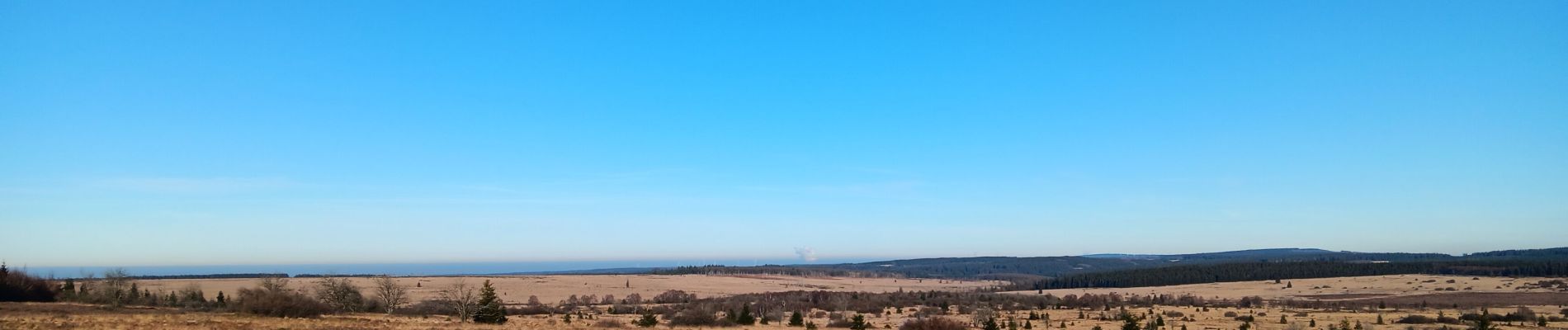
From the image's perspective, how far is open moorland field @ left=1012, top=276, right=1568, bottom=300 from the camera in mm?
79562

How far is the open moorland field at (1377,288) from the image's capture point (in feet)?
261

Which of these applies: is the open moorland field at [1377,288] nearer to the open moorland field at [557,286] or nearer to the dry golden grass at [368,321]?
the dry golden grass at [368,321]

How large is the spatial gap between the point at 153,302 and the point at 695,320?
41.1m

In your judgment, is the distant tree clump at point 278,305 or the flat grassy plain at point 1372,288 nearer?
the distant tree clump at point 278,305

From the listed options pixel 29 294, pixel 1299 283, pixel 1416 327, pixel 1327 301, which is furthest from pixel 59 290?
pixel 1299 283

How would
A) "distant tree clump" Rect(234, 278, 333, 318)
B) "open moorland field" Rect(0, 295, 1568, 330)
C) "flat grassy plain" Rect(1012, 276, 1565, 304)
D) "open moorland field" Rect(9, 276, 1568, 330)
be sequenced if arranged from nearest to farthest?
"open moorland field" Rect(0, 295, 1568, 330) → "open moorland field" Rect(9, 276, 1568, 330) → "distant tree clump" Rect(234, 278, 333, 318) → "flat grassy plain" Rect(1012, 276, 1565, 304)

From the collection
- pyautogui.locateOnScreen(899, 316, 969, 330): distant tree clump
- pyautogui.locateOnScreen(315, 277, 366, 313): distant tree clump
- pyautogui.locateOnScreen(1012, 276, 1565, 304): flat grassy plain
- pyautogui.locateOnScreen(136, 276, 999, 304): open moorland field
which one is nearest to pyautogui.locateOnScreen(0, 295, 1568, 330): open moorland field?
pyautogui.locateOnScreen(899, 316, 969, 330): distant tree clump

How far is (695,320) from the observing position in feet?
158

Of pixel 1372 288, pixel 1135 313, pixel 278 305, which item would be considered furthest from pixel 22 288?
pixel 1372 288

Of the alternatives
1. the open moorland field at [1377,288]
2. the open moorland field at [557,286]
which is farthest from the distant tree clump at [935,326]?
the open moorland field at [557,286]

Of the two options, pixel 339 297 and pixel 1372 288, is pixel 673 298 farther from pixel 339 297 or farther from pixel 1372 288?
pixel 1372 288

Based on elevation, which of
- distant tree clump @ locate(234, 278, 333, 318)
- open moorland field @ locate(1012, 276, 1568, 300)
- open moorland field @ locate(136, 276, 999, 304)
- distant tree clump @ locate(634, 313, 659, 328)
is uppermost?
distant tree clump @ locate(234, 278, 333, 318)

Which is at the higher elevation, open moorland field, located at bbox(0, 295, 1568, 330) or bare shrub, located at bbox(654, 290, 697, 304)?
open moorland field, located at bbox(0, 295, 1568, 330)

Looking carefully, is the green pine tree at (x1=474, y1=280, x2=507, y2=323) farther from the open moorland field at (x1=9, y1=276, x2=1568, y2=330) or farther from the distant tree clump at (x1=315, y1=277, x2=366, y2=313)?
the distant tree clump at (x1=315, y1=277, x2=366, y2=313)
